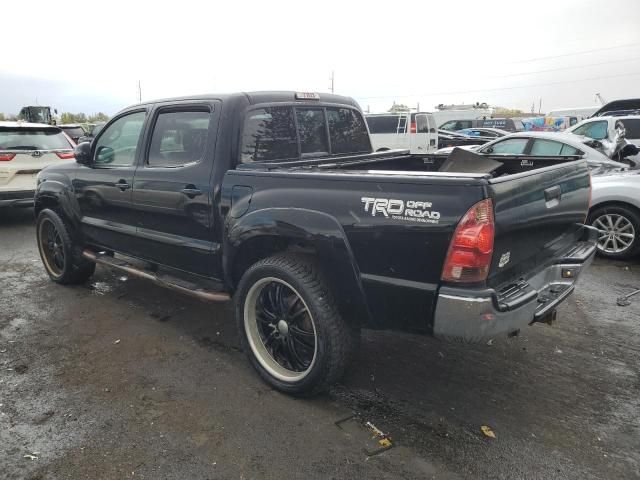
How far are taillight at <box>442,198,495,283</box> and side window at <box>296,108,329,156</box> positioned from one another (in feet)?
6.11

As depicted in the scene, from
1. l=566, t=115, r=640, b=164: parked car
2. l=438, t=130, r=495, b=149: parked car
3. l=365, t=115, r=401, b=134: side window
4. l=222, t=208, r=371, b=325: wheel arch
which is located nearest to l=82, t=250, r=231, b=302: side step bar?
l=222, t=208, r=371, b=325: wheel arch

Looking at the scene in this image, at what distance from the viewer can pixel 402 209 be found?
2543 mm

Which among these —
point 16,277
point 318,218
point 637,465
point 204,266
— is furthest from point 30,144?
point 637,465

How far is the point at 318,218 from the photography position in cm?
285

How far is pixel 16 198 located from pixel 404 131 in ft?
42.0

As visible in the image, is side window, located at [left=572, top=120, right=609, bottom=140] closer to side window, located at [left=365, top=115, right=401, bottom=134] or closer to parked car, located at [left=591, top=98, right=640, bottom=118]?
parked car, located at [left=591, top=98, right=640, bottom=118]

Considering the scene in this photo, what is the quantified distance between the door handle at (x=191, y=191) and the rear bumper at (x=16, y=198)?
6.09 meters

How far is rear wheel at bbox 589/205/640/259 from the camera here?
5.99 meters

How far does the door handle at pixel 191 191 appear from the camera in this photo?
3.56 metres

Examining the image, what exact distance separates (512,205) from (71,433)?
2.81 metres

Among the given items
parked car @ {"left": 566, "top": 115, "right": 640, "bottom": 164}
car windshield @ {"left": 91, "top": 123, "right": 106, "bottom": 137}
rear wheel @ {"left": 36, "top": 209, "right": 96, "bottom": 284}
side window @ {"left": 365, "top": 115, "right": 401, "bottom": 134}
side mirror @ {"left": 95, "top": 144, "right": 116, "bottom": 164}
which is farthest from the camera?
side window @ {"left": 365, "top": 115, "right": 401, "bottom": 134}

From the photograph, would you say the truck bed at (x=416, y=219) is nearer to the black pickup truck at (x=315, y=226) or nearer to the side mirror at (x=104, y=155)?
the black pickup truck at (x=315, y=226)

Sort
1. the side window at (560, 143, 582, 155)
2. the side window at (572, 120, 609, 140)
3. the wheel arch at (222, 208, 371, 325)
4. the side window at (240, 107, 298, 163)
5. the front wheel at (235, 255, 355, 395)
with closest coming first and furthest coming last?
1. the wheel arch at (222, 208, 371, 325)
2. the front wheel at (235, 255, 355, 395)
3. the side window at (240, 107, 298, 163)
4. the side window at (560, 143, 582, 155)
5. the side window at (572, 120, 609, 140)

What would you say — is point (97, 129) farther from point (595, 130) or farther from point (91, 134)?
point (595, 130)
